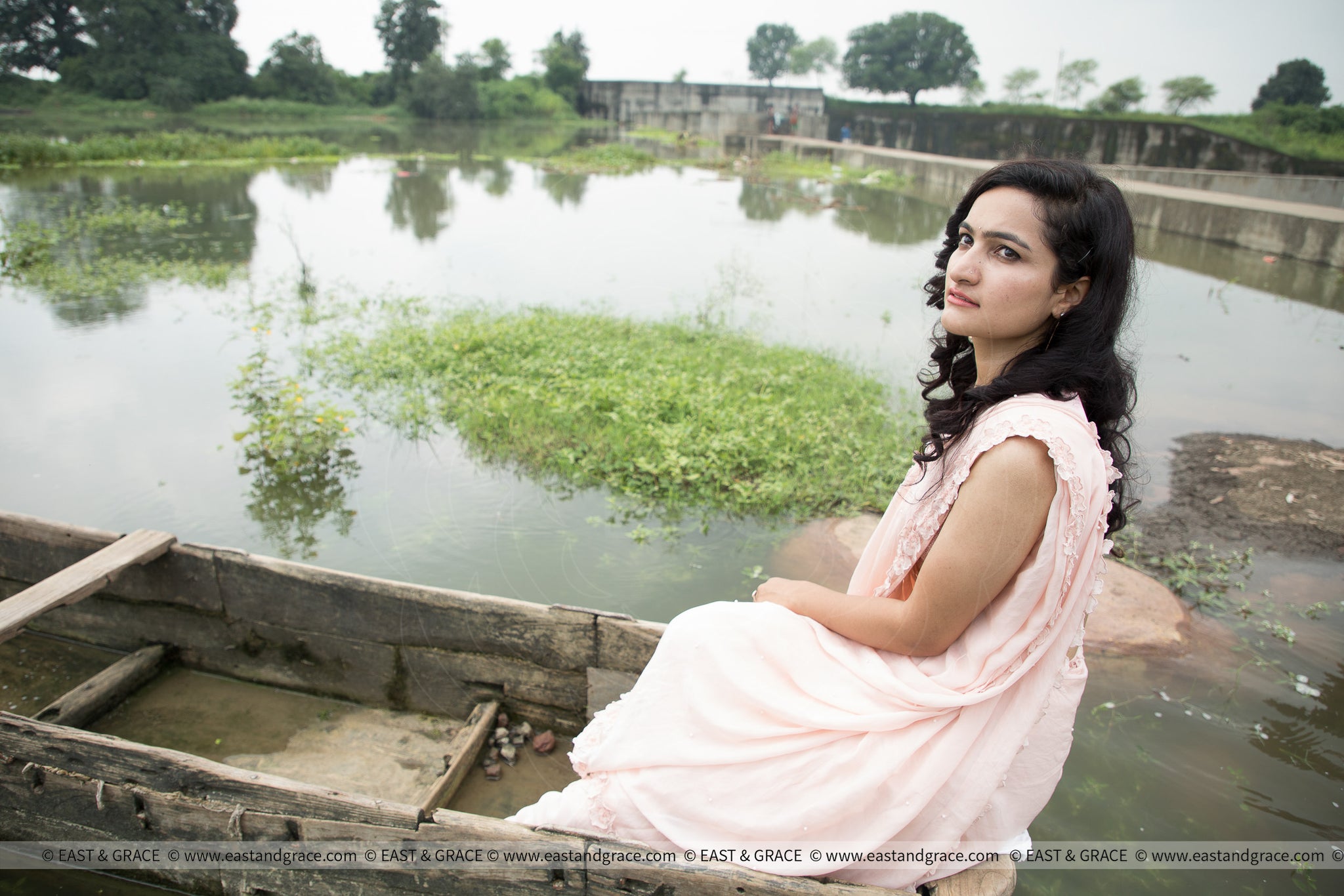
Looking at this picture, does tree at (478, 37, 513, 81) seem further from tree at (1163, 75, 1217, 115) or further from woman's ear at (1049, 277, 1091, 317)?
woman's ear at (1049, 277, 1091, 317)

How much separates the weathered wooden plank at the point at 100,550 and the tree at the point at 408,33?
163 feet

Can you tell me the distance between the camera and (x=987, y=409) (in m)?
1.27

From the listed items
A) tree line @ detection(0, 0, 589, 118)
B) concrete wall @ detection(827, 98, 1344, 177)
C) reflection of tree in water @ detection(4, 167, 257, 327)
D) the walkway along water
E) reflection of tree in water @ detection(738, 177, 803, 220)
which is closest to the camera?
reflection of tree in water @ detection(4, 167, 257, 327)

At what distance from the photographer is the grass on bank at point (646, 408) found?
13.8 ft

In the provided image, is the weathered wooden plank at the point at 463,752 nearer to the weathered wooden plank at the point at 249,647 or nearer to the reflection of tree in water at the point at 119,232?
the weathered wooden plank at the point at 249,647

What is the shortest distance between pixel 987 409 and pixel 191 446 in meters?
5.06

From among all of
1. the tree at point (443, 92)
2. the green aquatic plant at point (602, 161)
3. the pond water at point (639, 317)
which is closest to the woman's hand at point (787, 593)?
the pond water at point (639, 317)

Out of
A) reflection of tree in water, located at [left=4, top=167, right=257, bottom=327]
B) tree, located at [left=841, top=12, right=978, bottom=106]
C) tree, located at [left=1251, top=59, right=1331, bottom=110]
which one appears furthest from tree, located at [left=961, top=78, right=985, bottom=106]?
reflection of tree in water, located at [left=4, top=167, right=257, bottom=327]

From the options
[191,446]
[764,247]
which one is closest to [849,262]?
[764,247]

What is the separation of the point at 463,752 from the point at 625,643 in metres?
0.59

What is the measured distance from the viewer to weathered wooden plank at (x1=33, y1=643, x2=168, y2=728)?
91.4 inches

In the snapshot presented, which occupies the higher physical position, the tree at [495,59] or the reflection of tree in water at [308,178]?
the tree at [495,59]

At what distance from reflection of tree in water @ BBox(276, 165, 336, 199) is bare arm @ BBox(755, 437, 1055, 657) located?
15795mm

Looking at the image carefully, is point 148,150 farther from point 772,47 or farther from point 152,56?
point 772,47
